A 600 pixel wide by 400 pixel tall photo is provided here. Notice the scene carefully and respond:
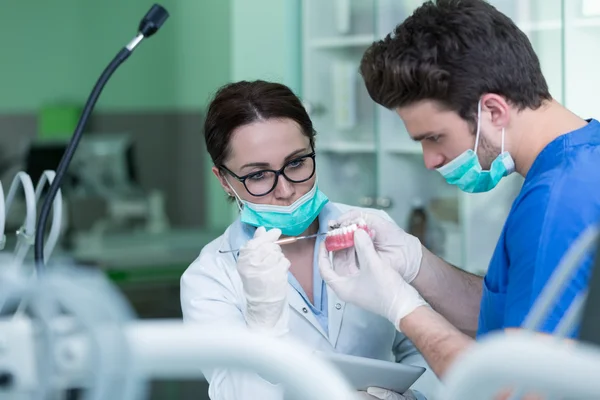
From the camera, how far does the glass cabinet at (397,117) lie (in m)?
2.49

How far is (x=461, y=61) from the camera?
1.24m

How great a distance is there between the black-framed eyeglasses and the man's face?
378 mm

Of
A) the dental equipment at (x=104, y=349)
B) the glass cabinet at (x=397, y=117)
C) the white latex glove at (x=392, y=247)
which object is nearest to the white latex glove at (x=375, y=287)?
the white latex glove at (x=392, y=247)

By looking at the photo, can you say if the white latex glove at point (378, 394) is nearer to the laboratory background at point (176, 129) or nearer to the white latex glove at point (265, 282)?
the white latex glove at point (265, 282)

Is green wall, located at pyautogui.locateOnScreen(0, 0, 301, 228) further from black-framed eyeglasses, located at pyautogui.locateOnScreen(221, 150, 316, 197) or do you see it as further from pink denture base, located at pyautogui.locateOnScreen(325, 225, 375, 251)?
pink denture base, located at pyautogui.locateOnScreen(325, 225, 375, 251)

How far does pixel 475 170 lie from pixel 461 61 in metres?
0.20

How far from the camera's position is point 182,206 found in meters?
4.71

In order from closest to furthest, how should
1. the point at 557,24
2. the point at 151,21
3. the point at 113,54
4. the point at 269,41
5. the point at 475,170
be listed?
the point at 475,170 < the point at 151,21 < the point at 557,24 < the point at 269,41 < the point at 113,54

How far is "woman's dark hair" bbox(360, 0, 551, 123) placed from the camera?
4.09 feet

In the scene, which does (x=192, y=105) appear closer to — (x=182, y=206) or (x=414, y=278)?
(x=182, y=206)

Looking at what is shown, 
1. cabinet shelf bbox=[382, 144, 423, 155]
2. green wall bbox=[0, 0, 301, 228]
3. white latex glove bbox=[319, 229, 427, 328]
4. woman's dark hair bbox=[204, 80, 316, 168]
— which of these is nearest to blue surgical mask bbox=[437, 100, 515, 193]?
white latex glove bbox=[319, 229, 427, 328]

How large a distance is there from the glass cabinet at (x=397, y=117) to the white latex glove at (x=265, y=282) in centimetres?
138

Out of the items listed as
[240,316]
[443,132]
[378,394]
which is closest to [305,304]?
[240,316]

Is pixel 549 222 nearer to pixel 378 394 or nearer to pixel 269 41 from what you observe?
pixel 378 394
